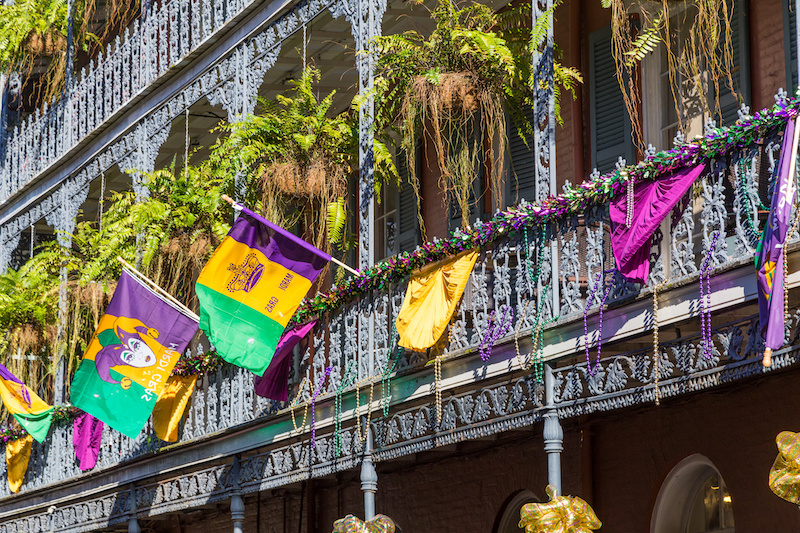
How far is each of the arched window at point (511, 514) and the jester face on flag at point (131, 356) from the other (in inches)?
135

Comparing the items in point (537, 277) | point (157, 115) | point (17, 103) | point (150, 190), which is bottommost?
point (537, 277)

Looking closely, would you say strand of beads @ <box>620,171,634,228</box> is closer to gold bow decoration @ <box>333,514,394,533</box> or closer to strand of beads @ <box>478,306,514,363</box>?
strand of beads @ <box>478,306,514,363</box>

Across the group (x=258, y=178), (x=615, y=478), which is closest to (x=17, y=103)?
(x=258, y=178)

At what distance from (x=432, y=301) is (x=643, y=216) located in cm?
228

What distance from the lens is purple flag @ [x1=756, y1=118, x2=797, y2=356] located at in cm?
742

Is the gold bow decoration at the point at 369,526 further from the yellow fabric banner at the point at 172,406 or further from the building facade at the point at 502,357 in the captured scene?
the yellow fabric banner at the point at 172,406

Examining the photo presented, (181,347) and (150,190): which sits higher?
(150,190)

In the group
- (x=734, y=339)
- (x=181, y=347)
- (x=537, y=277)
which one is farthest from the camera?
(x=181, y=347)

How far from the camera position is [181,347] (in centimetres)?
1305

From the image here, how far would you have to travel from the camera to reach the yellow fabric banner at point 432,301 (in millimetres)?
10109

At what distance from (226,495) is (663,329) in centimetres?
620

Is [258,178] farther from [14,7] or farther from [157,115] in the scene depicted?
[14,7]

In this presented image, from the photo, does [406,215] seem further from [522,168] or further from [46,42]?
[46,42]

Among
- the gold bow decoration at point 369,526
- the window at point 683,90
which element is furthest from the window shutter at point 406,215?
the gold bow decoration at point 369,526
